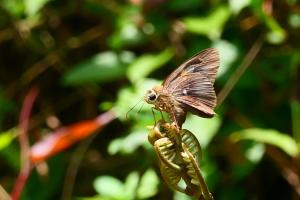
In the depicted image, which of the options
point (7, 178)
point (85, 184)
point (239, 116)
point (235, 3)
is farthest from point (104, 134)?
point (235, 3)

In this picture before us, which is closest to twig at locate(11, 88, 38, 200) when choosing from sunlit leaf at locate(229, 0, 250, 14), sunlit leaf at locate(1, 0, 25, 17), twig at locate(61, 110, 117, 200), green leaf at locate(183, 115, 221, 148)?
twig at locate(61, 110, 117, 200)

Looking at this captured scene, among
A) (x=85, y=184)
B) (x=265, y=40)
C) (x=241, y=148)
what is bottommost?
(x=85, y=184)

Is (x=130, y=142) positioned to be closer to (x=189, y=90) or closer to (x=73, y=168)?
(x=73, y=168)

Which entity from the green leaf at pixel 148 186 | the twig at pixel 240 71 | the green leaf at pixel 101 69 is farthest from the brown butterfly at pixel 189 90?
the green leaf at pixel 101 69

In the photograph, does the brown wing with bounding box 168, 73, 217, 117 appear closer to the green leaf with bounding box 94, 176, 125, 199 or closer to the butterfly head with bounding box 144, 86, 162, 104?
the butterfly head with bounding box 144, 86, 162, 104

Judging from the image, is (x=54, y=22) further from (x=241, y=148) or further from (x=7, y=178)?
(x=241, y=148)

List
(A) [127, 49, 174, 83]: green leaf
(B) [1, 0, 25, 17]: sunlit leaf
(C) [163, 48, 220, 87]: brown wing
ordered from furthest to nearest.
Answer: (B) [1, 0, 25, 17]: sunlit leaf, (A) [127, 49, 174, 83]: green leaf, (C) [163, 48, 220, 87]: brown wing

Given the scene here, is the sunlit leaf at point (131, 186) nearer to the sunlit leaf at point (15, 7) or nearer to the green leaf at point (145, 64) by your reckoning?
the green leaf at point (145, 64)
